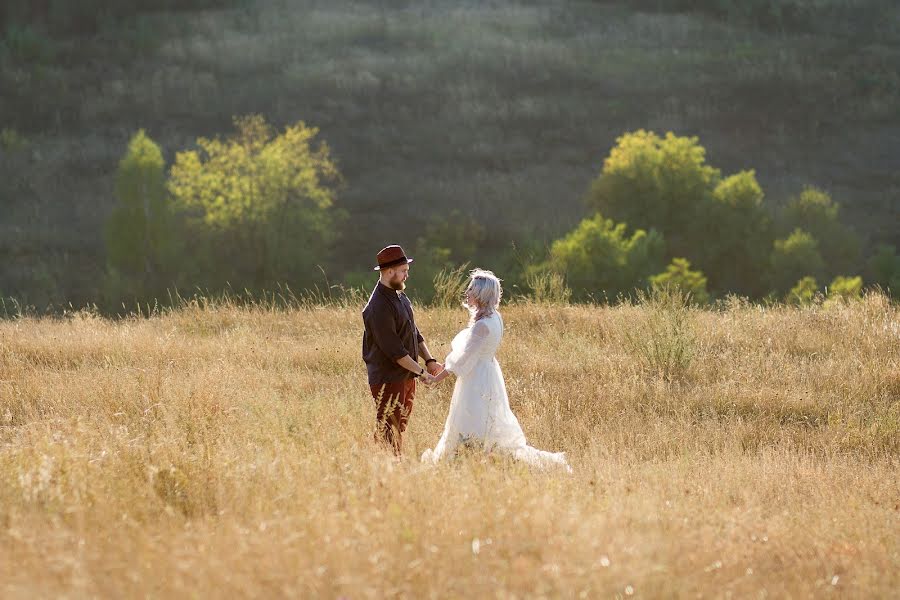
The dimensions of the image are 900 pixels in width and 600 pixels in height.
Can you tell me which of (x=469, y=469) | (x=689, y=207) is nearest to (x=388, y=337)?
(x=469, y=469)

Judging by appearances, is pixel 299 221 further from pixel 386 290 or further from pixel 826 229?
pixel 386 290

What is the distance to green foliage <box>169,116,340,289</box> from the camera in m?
57.8

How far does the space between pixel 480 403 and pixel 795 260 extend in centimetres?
5143

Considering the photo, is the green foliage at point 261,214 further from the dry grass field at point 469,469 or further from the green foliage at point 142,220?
the dry grass field at point 469,469

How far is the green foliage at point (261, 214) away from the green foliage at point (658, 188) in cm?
1608

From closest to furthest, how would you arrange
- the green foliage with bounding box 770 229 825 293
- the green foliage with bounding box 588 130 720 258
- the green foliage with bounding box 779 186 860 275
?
the green foliage with bounding box 770 229 825 293 < the green foliage with bounding box 588 130 720 258 < the green foliage with bounding box 779 186 860 275

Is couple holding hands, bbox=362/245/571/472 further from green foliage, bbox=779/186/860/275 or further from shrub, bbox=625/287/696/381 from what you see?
green foliage, bbox=779/186/860/275

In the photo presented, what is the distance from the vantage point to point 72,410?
10273 mm

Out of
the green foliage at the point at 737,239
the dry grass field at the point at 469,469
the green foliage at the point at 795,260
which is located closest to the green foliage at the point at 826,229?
the green foliage at the point at 737,239

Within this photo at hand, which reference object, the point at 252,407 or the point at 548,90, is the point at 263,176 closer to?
the point at 252,407

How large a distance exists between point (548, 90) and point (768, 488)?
116216 millimetres

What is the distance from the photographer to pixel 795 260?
56062 millimetres

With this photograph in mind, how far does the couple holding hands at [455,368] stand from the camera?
26.5 feet

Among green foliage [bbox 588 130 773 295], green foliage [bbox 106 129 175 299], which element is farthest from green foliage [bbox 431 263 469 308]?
green foliage [bbox 106 129 175 299]
